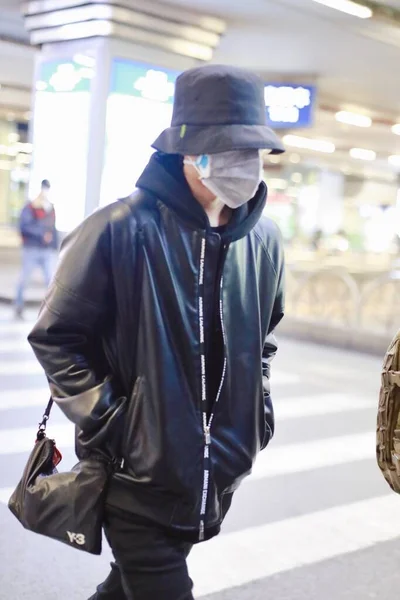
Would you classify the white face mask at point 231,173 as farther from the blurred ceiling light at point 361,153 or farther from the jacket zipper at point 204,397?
the blurred ceiling light at point 361,153

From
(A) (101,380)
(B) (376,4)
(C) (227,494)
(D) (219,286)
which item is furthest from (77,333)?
(B) (376,4)

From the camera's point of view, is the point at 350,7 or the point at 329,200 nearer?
the point at 350,7

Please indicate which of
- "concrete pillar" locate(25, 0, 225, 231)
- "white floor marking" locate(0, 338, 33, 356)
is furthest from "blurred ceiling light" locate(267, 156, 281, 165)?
"white floor marking" locate(0, 338, 33, 356)

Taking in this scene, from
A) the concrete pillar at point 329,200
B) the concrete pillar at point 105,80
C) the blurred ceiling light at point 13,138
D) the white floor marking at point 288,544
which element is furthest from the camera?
the concrete pillar at point 329,200

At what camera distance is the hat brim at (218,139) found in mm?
2059

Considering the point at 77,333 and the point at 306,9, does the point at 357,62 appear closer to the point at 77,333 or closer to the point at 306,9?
the point at 306,9

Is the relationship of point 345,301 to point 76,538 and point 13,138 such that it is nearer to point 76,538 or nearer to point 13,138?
point 76,538

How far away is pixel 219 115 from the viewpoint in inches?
81.4

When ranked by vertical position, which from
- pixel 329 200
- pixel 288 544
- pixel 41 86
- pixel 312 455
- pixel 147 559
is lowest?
pixel 329 200

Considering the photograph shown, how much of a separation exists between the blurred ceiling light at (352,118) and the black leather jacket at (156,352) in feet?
52.1

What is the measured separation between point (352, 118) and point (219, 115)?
16.7 m

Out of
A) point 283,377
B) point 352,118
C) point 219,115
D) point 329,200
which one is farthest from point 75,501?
point 329,200

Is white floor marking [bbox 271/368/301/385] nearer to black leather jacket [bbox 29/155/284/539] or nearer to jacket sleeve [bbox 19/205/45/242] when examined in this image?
jacket sleeve [bbox 19/205/45/242]

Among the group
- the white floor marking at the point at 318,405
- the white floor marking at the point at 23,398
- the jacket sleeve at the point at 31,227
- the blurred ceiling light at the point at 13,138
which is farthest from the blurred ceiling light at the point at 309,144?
the white floor marking at the point at 23,398
